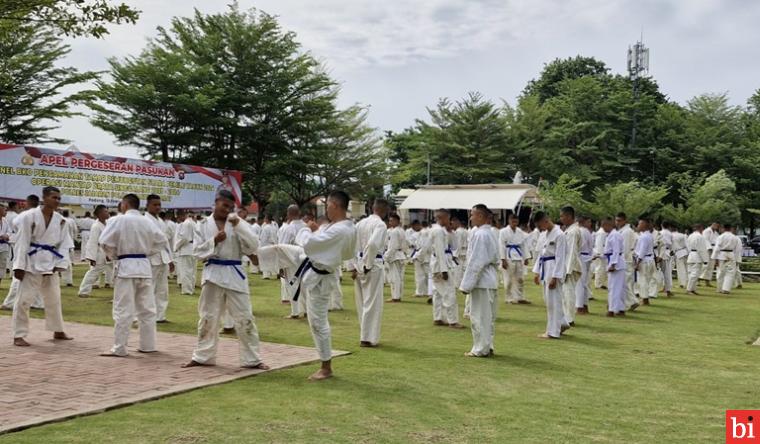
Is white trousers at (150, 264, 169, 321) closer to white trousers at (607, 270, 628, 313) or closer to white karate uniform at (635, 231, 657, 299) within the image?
white trousers at (607, 270, 628, 313)

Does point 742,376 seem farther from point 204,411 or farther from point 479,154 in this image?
point 479,154

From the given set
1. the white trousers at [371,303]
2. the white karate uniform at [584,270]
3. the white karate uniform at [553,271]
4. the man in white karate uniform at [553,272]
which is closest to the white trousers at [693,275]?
the white karate uniform at [584,270]

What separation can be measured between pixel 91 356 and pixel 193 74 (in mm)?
25287

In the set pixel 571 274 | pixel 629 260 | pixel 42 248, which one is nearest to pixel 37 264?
pixel 42 248

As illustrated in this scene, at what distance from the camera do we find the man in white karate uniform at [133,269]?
8.89 meters

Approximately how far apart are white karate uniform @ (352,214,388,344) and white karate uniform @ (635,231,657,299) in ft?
26.8

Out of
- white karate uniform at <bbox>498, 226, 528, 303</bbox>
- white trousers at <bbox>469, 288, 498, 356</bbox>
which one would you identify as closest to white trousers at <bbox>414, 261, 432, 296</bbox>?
white karate uniform at <bbox>498, 226, 528, 303</bbox>

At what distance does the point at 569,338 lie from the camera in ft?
36.1

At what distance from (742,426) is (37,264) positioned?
8546 mm

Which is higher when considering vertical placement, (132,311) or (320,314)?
(320,314)

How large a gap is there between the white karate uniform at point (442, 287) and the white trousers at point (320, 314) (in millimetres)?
4960

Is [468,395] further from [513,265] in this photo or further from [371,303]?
[513,265]

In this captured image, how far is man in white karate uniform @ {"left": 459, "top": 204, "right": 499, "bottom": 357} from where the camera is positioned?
9250 millimetres

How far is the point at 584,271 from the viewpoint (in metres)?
15.0
